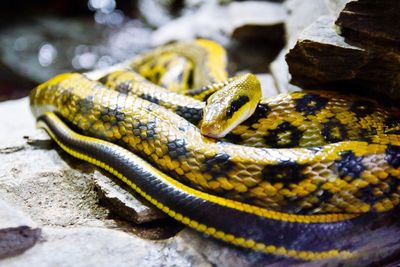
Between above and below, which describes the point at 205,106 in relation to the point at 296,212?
above

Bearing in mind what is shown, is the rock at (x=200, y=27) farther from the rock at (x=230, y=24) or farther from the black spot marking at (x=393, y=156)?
the black spot marking at (x=393, y=156)

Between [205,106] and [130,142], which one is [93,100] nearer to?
[130,142]

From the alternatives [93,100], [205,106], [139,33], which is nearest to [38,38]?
[139,33]

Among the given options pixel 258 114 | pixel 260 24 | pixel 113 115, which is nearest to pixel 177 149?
pixel 113 115

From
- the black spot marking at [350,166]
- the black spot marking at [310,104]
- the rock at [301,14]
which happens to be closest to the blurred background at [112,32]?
the rock at [301,14]

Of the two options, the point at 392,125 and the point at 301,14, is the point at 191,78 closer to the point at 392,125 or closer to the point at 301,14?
the point at 301,14

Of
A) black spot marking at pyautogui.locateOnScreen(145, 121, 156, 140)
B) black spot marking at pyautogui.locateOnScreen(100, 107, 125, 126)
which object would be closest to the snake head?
black spot marking at pyautogui.locateOnScreen(145, 121, 156, 140)

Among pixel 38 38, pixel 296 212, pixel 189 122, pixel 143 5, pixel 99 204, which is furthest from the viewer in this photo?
pixel 143 5
